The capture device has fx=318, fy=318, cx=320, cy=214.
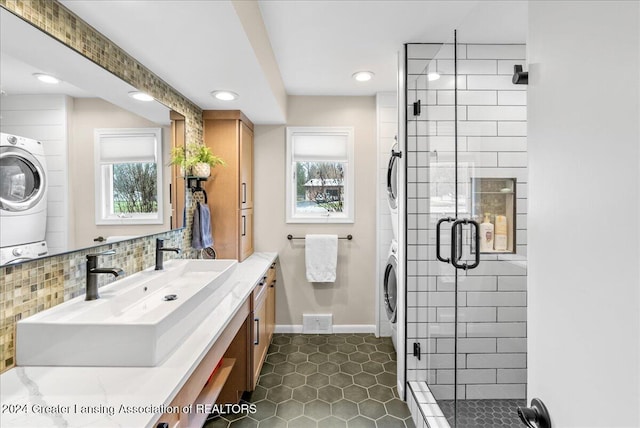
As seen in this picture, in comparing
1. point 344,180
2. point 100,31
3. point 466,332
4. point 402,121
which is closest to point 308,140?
point 344,180

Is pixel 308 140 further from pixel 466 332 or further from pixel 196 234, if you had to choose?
pixel 466 332

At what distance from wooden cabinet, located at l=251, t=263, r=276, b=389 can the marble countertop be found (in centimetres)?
108

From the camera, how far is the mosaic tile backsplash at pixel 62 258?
1075 millimetres

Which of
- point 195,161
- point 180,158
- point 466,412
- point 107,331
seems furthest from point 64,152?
point 466,412

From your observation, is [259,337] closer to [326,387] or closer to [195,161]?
[326,387]

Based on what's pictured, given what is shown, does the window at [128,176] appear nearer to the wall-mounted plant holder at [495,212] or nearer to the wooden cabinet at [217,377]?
the wooden cabinet at [217,377]

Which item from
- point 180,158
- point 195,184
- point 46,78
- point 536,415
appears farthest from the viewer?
point 195,184

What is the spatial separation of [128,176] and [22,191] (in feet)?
1.99

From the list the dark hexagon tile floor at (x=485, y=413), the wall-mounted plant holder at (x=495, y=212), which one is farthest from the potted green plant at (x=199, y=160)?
the dark hexagon tile floor at (x=485, y=413)

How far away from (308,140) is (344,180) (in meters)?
0.55

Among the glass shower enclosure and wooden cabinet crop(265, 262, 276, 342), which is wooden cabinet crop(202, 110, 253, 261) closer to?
wooden cabinet crop(265, 262, 276, 342)

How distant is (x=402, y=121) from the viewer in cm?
215

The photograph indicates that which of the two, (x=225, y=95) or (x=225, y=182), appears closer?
(x=225, y=95)

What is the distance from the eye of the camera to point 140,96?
181 cm
